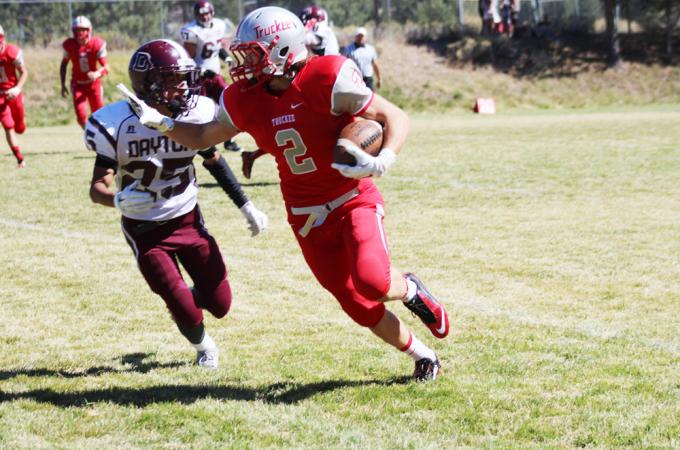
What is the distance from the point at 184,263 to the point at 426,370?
134 cm

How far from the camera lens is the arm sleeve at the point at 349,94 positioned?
161 inches

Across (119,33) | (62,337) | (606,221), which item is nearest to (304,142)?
(62,337)

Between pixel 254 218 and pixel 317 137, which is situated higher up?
pixel 317 137

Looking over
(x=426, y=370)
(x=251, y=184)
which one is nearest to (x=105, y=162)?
(x=426, y=370)

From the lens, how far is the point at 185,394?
4297 millimetres

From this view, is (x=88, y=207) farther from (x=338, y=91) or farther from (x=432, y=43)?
(x=432, y=43)

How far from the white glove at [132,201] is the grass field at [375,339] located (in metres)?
0.82

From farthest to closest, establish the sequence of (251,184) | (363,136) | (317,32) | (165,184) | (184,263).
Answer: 1. (317,32)
2. (251,184)
3. (184,263)
4. (165,184)
5. (363,136)

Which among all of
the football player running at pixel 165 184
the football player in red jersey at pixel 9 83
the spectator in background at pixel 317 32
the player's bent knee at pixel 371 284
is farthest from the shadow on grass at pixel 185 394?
the football player in red jersey at pixel 9 83

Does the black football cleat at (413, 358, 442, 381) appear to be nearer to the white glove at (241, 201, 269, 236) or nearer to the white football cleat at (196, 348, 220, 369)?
the white football cleat at (196, 348, 220, 369)

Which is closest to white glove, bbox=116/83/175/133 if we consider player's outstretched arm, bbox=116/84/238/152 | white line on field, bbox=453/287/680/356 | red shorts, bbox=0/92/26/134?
player's outstretched arm, bbox=116/84/238/152

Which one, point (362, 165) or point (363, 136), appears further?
point (363, 136)

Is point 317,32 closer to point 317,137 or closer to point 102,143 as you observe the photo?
point 102,143

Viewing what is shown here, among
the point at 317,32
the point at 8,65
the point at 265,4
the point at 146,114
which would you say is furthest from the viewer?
the point at 265,4
